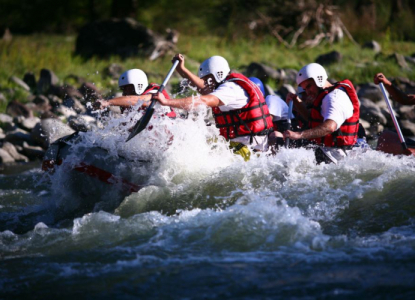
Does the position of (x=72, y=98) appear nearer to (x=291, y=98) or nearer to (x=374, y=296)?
(x=291, y=98)

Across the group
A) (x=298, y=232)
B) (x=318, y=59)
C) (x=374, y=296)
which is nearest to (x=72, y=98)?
(x=318, y=59)

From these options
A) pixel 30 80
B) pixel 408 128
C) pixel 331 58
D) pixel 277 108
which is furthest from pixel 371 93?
pixel 30 80

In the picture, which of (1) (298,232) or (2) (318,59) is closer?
(1) (298,232)

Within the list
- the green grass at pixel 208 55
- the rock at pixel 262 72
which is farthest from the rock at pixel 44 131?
the rock at pixel 262 72

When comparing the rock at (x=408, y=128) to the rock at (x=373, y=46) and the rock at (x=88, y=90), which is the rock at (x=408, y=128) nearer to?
the rock at (x=373, y=46)

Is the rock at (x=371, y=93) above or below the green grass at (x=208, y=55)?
below

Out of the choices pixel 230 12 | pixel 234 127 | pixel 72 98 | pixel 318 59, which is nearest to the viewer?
pixel 234 127

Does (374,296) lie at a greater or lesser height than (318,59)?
lesser

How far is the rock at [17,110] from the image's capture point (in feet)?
44.3

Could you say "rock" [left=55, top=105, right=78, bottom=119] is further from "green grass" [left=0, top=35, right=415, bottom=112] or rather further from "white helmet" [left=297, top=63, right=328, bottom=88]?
"white helmet" [left=297, top=63, right=328, bottom=88]

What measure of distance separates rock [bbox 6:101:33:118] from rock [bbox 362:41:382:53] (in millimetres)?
9674

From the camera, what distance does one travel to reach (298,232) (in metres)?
5.95

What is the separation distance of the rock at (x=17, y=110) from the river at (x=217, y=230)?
5305 mm

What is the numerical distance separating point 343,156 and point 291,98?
998mm
